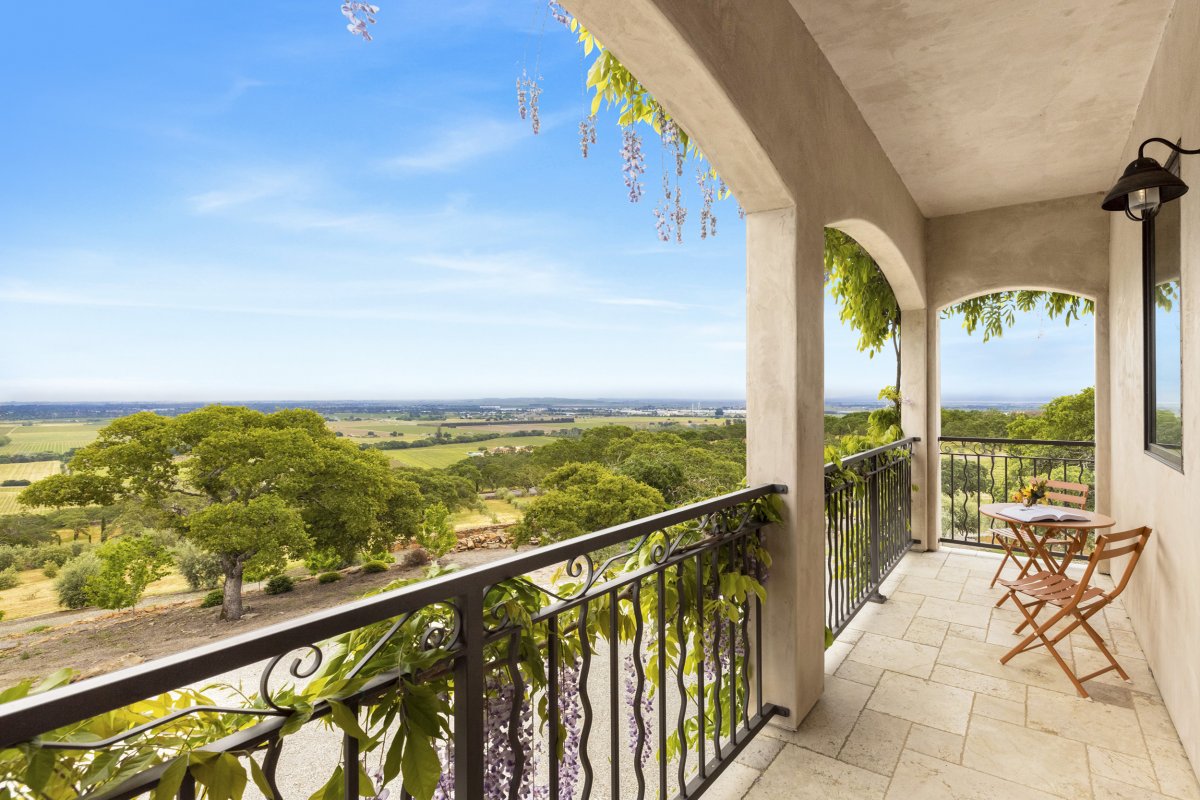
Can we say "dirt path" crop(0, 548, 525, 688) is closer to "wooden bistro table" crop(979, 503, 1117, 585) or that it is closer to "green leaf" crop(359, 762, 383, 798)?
"green leaf" crop(359, 762, 383, 798)

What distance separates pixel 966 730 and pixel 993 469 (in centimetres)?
356

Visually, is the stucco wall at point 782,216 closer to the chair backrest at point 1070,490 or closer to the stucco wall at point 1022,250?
the stucco wall at point 1022,250

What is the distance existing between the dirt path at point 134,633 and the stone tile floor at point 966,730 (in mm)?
1384

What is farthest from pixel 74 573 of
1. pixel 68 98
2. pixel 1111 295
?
pixel 1111 295

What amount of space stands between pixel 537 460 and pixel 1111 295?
165 inches

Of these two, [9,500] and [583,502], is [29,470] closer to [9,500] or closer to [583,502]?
[9,500]

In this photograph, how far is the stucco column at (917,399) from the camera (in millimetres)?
4883

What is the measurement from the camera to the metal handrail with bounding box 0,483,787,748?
603 millimetres

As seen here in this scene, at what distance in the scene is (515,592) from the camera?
122cm

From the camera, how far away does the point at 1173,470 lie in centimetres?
235

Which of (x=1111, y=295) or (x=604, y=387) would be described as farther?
(x=604, y=387)

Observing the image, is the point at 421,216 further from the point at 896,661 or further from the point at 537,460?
the point at 896,661

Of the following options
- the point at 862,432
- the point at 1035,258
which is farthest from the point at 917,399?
the point at 1035,258

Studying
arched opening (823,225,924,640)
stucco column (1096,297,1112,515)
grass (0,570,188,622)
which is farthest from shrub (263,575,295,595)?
stucco column (1096,297,1112,515)
